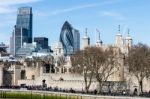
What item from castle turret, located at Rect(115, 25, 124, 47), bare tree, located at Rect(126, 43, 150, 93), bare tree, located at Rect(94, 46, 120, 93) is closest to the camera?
bare tree, located at Rect(126, 43, 150, 93)

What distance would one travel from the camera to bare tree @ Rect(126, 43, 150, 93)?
104 metres

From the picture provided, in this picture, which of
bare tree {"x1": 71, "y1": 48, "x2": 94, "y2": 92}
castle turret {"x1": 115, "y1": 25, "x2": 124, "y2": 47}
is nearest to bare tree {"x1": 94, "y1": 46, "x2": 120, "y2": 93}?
bare tree {"x1": 71, "y1": 48, "x2": 94, "y2": 92}

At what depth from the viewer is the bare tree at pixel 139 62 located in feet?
342

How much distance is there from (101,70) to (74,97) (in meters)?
29.8

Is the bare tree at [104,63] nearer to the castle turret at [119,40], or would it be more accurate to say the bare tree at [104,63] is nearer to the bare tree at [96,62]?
the bare tree at [96,62]

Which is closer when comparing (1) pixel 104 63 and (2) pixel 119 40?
(1) pixel 104 63

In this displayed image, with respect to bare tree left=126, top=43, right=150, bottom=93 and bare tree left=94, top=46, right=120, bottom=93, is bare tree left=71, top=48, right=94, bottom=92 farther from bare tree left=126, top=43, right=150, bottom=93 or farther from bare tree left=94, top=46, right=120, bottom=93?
bare tree left=126, top=43, right=150, bottom=93

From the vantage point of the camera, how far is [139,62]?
104688 mm

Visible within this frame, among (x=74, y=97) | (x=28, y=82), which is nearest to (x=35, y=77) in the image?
(x=28, y=82)

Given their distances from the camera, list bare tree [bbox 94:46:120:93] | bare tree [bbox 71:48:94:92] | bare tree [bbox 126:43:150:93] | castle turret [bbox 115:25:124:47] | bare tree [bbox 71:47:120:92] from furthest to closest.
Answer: castle turret [bbox 115:25:124:47] < bare tree [bbox 71:48:94:92] < bare tree [bbox 71:47:120:92] < bare tree [bbox 94:46:120:93] < bare tree [bbox 126:43:150:93]

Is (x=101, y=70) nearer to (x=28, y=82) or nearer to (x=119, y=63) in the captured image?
(x=119, y=63)

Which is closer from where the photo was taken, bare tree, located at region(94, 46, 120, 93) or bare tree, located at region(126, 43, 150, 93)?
bare tree, located at region(126, 43, 150, 93)

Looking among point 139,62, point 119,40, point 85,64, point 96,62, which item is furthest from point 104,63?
point 119,40

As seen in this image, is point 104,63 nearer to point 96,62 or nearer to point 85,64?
point 96,62
